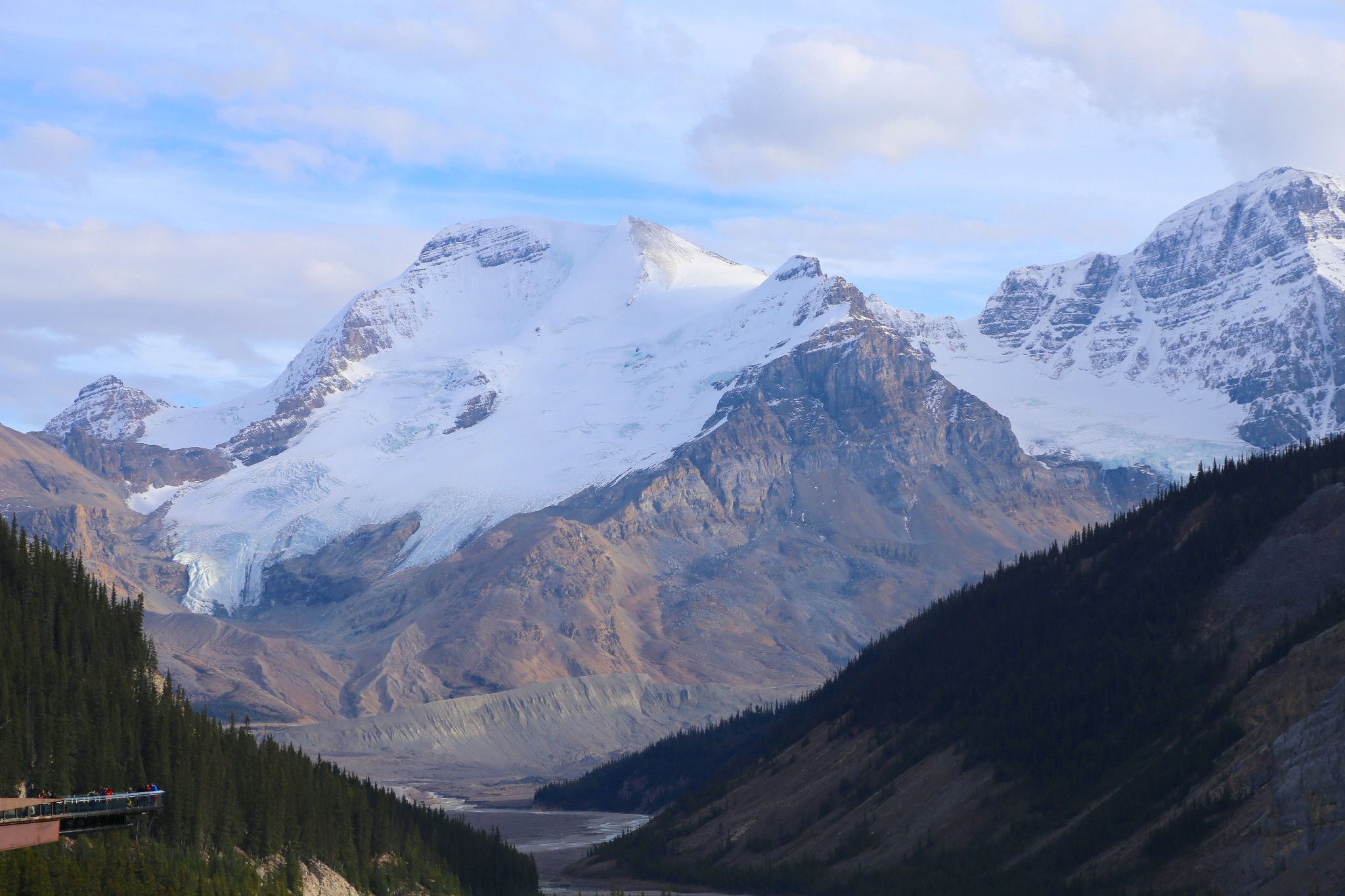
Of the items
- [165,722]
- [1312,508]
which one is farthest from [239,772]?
[1312,508]

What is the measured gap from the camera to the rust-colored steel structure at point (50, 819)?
5575 centimetres

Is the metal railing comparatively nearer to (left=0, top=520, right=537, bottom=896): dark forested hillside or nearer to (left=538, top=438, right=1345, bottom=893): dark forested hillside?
(left=0, top=520, right=537, bottom=896): dark forested hillside

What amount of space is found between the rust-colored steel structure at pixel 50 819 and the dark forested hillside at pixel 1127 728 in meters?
79.8

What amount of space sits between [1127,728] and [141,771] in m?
91.5

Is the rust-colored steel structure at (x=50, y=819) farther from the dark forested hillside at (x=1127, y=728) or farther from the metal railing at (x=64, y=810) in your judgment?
the dark forested hillside at (x=1127, y=728)

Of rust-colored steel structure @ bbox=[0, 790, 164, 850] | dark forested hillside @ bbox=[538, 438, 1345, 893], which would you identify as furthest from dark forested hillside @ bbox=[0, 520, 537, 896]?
dark forested hillside @ bbox=[538, 438, 1345, 893]

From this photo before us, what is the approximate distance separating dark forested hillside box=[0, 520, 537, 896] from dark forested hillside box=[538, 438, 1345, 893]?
47737mm

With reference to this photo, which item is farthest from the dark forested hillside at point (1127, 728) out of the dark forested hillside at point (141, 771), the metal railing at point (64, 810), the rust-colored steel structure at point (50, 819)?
the rust-colored steel structure at point (50, 819)

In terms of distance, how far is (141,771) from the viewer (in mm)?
116250

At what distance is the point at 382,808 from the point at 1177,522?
93548 mm

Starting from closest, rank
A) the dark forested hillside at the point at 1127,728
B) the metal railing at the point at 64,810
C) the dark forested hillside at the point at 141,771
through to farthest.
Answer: the metal railing at the point at 64,810
the dark forested hillside at the point at 141,771
the dark forested hillside at the point at 1127,728

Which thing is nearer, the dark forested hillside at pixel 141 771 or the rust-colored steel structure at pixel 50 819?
the rust-colored steel structure at pixel 50 819

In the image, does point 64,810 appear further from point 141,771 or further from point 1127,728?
point 1127,728

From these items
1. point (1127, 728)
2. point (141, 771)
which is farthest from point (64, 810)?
point (1127, 728)
